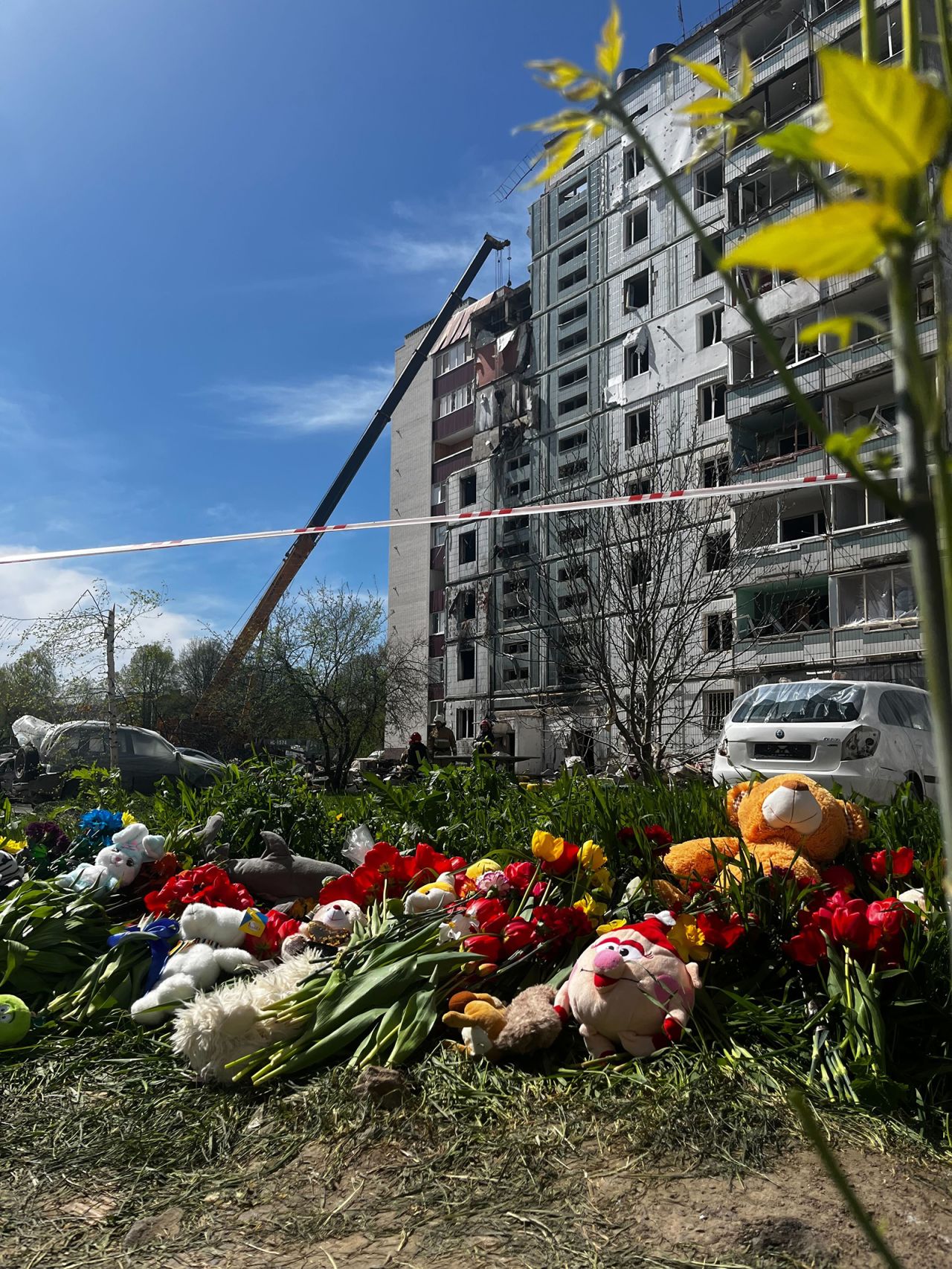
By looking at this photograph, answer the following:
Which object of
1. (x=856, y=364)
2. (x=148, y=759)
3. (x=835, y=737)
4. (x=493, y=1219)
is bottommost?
(x=493, y=1219)

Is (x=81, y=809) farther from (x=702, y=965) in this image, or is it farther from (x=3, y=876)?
(x=702, y=965)

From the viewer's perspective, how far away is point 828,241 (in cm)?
34

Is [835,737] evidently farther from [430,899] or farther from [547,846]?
[430,899]

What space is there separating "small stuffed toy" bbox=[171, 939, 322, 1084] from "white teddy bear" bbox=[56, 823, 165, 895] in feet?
4.88

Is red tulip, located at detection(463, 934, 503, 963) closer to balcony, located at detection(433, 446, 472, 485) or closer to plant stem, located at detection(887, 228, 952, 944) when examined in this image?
plant stem, located at detection(887, 228, 952, 944)

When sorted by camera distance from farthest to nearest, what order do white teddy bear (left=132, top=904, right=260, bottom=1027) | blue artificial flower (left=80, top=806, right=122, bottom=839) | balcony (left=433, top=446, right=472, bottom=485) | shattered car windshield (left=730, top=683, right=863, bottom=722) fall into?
balcony (left=433, top=446, right=472, bottom=485)
shattered car windshield (left=730, top=683, right=863, bottom=722)
blue artificial flower (left=80, top=806, right=122, bottom=839)
white teddy bear (left=132, top=904, right=260, bottom=1027)

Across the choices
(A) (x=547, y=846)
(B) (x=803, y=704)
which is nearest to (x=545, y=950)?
(A) (x=547, y=846)

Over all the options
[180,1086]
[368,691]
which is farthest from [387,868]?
[368,691]

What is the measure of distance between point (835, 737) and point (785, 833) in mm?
5326

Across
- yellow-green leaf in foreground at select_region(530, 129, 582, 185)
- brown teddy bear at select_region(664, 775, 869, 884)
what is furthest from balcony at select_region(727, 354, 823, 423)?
yellow-green leaf in foreground at select_region(530, 129, 582, 185)

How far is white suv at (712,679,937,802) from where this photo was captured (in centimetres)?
820

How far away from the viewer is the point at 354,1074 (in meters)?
2.40

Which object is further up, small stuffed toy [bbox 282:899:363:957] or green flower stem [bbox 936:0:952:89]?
green flower stem [bbox 936:0:952:89]

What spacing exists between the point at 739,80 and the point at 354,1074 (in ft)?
7.65
